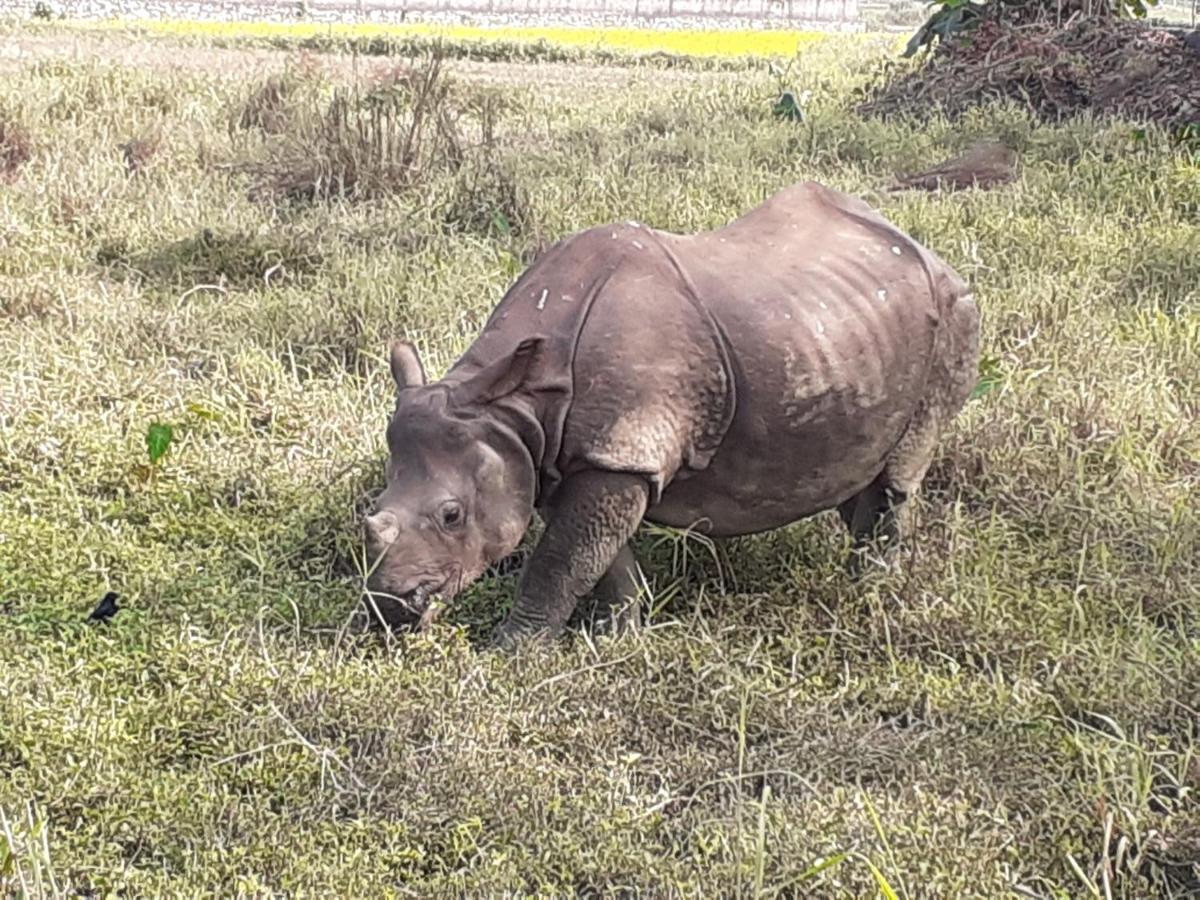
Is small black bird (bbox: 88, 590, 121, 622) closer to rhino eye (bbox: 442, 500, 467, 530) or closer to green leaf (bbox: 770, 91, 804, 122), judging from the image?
rhino eye (bbox: 442, 500, 467, 530)

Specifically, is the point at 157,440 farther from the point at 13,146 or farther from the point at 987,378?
the point at 13,146

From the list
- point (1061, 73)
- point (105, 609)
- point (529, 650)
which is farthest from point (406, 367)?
point (1061, 73)

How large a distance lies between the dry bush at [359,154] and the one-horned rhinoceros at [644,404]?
4112 mm

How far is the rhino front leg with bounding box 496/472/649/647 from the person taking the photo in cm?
349

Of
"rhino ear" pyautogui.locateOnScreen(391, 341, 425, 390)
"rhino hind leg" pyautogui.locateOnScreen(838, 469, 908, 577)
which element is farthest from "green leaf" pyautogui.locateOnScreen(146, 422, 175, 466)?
"rhino hind leg" pyautogui.locateOnScreen(838, 469, 908, 577)

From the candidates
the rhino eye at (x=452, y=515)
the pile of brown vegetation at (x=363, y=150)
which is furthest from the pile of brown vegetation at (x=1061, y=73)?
the rhino eye at (x=452, y=515)

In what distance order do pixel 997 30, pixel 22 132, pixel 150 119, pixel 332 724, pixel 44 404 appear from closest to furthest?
pixel 332 724, pixel 44 404, pixel 22 132, pixel 150 119, pixel 997 30

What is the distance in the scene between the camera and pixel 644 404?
136 inches

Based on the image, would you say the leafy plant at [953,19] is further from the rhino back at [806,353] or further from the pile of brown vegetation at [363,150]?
→ the rhino back at [806,353]

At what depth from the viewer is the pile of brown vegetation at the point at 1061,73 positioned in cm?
955

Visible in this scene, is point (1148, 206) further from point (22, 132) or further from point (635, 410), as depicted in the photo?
point (22, 132)

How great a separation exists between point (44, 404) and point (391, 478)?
2.00 meters

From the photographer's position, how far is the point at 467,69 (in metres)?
16.0

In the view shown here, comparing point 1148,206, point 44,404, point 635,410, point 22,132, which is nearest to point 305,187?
point 22,132
